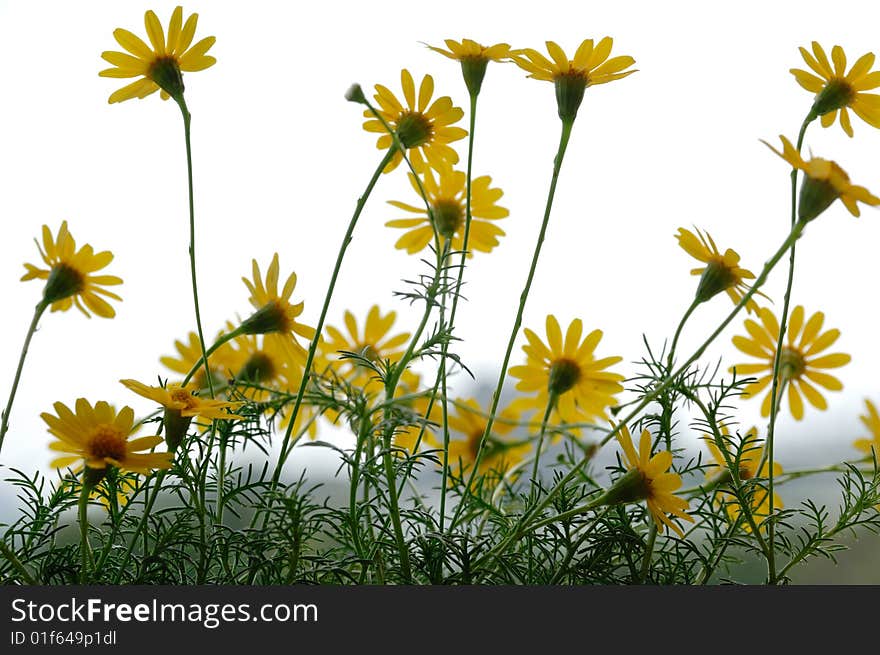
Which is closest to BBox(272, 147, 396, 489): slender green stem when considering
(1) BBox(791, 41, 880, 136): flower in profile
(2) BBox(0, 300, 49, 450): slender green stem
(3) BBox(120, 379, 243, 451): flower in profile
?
(3) BBox(120, 379, 243, 451): flower in profile

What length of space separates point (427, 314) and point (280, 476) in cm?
13

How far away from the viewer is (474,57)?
2.09ft

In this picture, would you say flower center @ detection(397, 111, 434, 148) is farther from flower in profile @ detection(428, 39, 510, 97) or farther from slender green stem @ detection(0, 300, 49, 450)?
slender green stem @ detection(0, 300, 49, 450)

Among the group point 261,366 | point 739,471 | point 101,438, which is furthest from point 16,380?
point 739,471

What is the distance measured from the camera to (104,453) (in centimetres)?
48

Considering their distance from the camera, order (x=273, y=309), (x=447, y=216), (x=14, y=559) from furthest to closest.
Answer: (x=447, y=216)
(x=273, y=309)
(x=14, y=559)

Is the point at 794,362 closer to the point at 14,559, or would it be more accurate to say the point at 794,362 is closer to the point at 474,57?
the point at 474,57

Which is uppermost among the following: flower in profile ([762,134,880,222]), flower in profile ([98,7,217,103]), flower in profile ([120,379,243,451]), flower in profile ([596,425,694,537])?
flower in profile ([98,7,217,103])

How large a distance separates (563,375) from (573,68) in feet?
0.65

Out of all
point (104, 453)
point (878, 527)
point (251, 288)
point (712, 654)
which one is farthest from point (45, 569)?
point (878, 527)

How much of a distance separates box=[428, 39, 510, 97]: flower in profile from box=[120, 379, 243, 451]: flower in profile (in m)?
0.27

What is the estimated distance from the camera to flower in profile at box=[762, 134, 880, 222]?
487 millimetres

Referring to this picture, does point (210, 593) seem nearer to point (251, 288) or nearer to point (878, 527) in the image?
point (251, 288)

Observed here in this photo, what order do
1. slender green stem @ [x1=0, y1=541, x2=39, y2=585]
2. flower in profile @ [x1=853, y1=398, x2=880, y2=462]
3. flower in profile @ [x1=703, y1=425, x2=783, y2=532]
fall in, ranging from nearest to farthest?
slender green stem @ [x1=0, y1=541, x2=39, y2=585] → flower in profile @ [x1=703, y1=425, x2=783, y2=532] → flower in profile @ [x1=853, y1=398, x2=880, y2=462]
